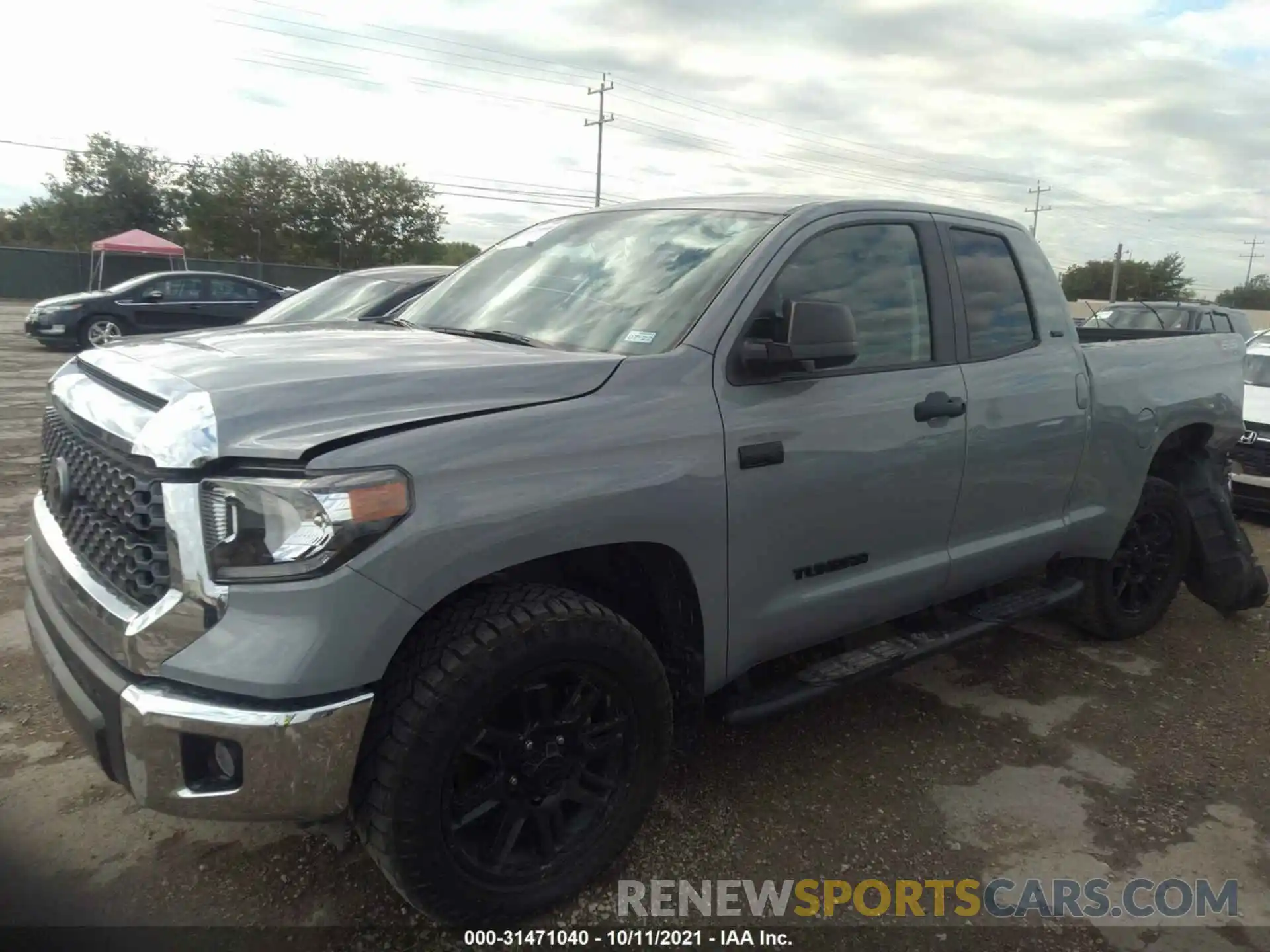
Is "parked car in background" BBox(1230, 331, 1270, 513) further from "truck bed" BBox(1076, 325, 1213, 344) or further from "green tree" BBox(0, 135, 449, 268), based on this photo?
"green tree" BBox(0, 135, 449, 268)

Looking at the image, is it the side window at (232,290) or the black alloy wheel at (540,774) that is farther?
the side window at (232,290)

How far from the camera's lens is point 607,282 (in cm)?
310

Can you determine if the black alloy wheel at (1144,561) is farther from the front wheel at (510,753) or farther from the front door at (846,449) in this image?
the front wheel at (510,753)

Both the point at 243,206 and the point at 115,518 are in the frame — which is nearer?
the point at 115,518

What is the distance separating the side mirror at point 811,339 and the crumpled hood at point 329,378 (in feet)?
1.48

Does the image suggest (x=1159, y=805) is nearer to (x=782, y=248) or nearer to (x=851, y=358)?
(x=851, y=358)

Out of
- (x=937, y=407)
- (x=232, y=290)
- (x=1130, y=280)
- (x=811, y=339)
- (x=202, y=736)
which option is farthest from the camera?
(x=1130, y=280)

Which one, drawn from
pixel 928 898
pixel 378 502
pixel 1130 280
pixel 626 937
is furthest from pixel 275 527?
pixel 1130 280

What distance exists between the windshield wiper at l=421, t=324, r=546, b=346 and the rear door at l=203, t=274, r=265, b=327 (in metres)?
13.3

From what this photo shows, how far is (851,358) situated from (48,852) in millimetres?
2742

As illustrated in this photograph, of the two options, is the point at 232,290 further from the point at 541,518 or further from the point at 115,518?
the point at 541,518

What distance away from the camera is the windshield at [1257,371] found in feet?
26.7

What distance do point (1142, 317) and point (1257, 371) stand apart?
5.06 m

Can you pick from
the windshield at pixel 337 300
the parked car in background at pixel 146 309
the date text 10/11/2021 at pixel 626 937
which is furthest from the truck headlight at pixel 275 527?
the parked car in background at pixel 146 309
